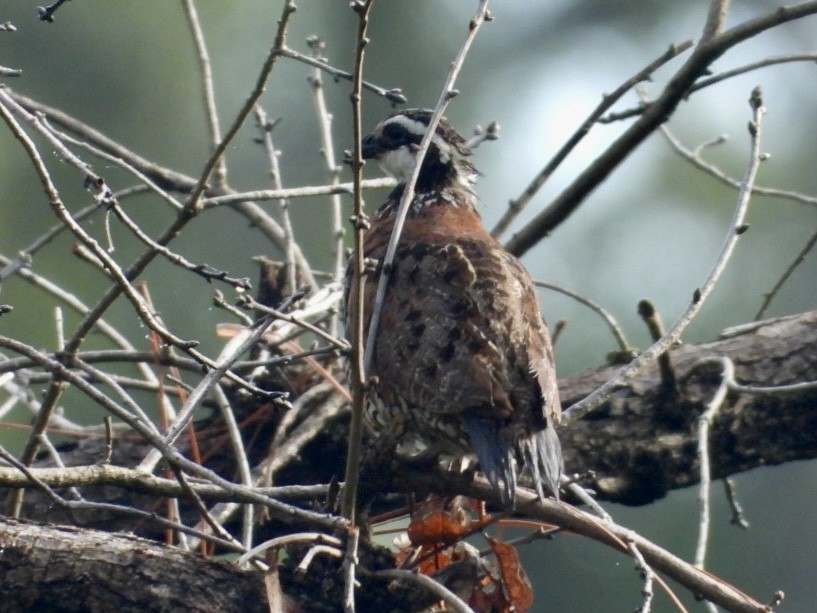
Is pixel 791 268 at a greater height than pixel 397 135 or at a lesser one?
lesser

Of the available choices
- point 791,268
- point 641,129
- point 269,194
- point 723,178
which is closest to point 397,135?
point 641,129

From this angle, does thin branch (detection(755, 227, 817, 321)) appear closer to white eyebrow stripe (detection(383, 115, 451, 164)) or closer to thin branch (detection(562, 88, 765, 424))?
thin branch (detection(562, 88, 765, 424))

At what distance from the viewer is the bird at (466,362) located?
3586mm

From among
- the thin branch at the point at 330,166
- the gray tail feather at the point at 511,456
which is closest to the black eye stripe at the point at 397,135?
the thin branch at the point at 330,166

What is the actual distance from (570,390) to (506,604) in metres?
1.30

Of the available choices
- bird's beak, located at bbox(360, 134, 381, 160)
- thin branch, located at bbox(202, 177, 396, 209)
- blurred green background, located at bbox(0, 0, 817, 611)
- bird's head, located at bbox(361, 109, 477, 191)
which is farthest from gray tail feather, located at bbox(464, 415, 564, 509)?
blurred green background, located at bbox(0, 0, 817, 611)

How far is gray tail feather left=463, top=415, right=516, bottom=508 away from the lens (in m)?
3.42

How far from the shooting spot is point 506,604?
140 inches

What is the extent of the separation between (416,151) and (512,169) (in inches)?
621

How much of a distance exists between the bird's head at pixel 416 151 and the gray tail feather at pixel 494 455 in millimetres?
1590

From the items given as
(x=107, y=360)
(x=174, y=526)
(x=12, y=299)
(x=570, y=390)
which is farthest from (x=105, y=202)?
(x=12, y=299)

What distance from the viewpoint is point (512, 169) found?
20.7 metres

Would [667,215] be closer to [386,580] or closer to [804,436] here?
[804,436]

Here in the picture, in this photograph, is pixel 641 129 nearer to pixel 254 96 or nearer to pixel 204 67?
pixel 204 67
